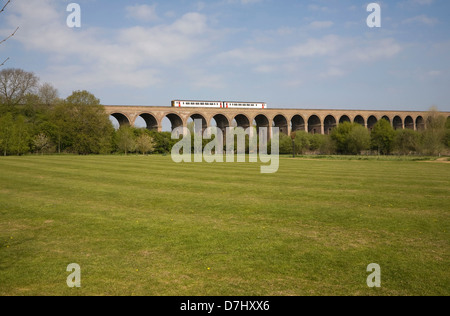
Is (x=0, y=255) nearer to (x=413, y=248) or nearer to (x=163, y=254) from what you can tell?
(x=163, y=254)

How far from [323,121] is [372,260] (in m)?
75.4

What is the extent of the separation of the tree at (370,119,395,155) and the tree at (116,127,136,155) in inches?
1780

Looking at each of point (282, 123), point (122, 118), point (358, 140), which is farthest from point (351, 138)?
point (122, 118)

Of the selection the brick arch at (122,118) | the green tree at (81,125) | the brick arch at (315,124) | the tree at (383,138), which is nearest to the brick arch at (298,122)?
the brick arch at (315,124)

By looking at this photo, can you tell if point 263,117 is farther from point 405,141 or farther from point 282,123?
point 405,141

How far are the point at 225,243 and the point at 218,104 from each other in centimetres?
6574

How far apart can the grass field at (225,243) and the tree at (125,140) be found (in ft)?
152

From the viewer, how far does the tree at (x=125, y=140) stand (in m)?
55.9

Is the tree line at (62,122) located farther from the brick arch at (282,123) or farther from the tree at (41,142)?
the brick arch at (282,123)

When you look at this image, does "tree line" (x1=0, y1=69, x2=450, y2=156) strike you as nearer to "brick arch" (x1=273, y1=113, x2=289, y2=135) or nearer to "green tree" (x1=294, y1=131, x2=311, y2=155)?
"green tree" (x1=294, y1=131, x2=311, y2=155)

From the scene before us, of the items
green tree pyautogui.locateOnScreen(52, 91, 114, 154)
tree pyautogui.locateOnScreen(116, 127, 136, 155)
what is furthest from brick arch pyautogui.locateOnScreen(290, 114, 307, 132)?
green tree pyautogui.locateOnScreen(52, 91, 114, 154)

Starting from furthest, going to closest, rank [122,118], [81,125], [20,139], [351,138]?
[122,118] < [351,138] < [81,125] < [20,139]

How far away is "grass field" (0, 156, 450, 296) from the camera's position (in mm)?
4102

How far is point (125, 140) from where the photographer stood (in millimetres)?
55906
